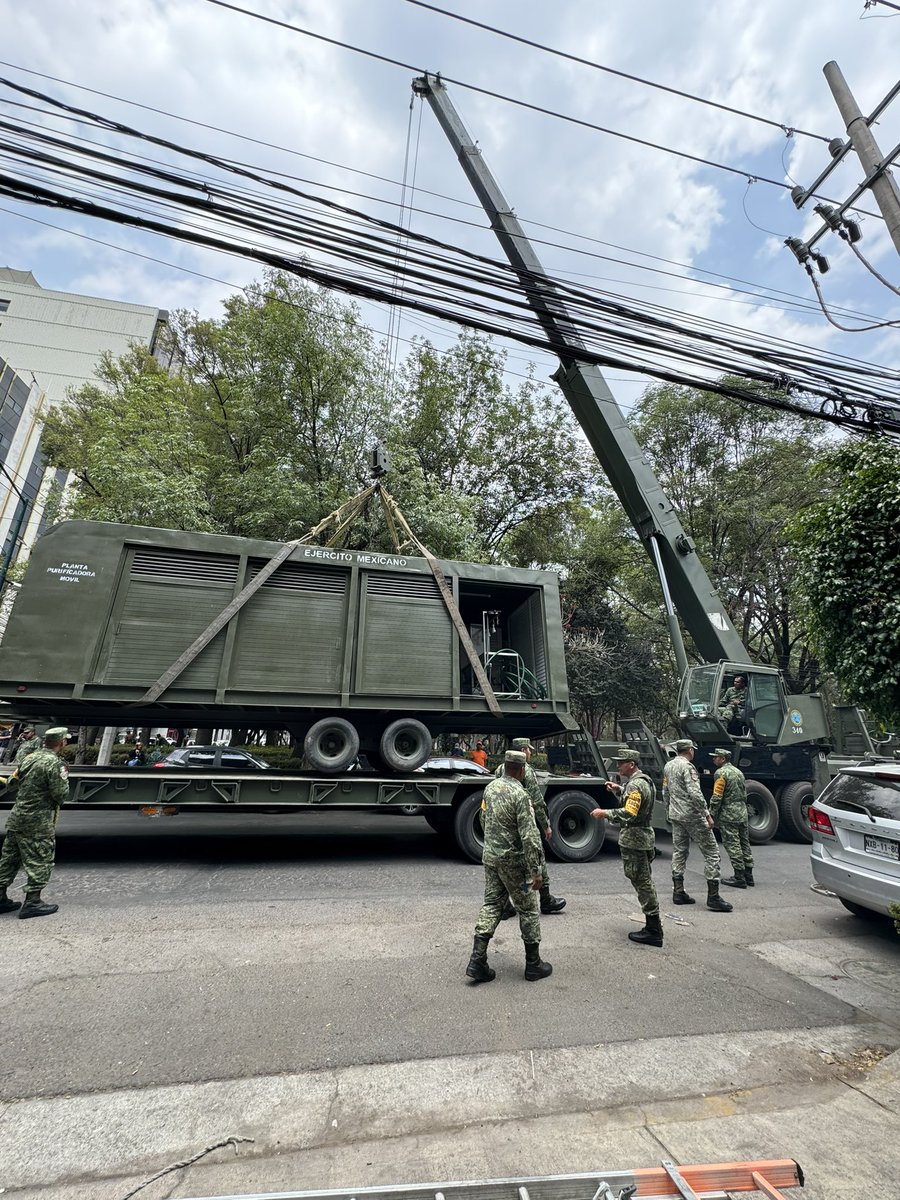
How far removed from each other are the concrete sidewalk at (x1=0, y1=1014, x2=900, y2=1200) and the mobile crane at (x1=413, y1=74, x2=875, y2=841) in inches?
263

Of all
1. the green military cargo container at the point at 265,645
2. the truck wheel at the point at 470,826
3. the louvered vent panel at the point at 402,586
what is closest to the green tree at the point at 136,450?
the green military cargo container at the point at 265,645

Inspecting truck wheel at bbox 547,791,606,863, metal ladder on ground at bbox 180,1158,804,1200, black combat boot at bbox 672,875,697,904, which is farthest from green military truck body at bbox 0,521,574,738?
metal ladder on ground at bbox 180,1158,804,1200

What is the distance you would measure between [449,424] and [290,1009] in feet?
56.2

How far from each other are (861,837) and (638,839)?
195 cm

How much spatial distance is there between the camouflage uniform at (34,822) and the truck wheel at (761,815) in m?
10.1

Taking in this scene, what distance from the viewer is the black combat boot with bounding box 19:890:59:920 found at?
512 cm

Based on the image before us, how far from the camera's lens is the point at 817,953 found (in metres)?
4.95

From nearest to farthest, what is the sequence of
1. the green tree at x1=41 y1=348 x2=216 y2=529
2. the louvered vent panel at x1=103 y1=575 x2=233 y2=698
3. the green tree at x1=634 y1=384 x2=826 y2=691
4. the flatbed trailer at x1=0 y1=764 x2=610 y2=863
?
the flatbed trailer at x1=0 y1=764 x2=610 y2=863
the louvered vent panel at x1=103 y1=575 x2=233 y2=698
the green tree at x1=41 y1=348 x2=216 y2=529
the green tree at x1=634 y1=384 x2=826 y2=691

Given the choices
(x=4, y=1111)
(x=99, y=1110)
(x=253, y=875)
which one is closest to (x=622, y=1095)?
(x=99, y=1110)

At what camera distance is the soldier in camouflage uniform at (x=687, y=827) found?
20.2 ft

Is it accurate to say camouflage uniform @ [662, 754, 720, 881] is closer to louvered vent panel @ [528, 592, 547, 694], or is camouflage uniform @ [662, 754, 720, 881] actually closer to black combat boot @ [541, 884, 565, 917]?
black combat boot @ [541, 884, 565, 917]

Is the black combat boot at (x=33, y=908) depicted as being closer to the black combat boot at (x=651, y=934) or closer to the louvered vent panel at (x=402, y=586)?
the louvered vent panel at (x=402, y=586)

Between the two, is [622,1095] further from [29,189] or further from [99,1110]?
[29,189]

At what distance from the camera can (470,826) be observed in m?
7.62
